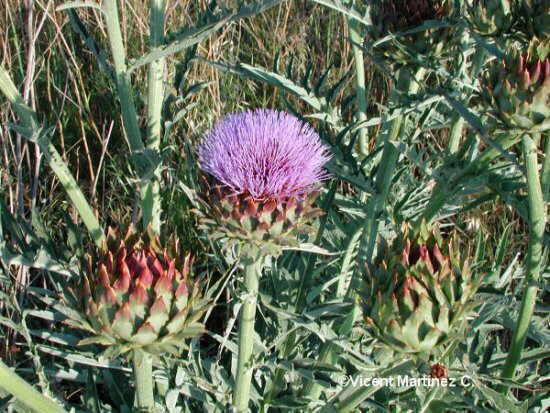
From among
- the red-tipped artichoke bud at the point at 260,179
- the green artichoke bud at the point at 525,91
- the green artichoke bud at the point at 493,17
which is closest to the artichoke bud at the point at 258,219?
the red-tipped artichoke bud at the point at 260,179

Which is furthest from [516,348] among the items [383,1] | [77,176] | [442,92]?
[77,176]

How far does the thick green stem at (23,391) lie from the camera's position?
3.09ft

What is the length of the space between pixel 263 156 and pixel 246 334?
1.00ft

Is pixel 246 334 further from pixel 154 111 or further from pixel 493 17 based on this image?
pixel 493 17

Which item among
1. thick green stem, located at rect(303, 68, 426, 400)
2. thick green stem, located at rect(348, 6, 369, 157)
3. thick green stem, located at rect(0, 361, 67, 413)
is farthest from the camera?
thick green stem, located at rect(348, 6, 369, 157)

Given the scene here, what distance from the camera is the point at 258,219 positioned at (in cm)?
109

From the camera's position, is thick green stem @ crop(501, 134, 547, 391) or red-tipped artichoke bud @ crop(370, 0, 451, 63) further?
red-tipped artichoke bud @ crop(370, 0, 451, 63)

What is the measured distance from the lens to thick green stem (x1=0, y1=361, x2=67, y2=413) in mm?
941

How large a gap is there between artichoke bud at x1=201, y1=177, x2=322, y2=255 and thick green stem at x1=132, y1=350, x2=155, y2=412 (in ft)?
0.75

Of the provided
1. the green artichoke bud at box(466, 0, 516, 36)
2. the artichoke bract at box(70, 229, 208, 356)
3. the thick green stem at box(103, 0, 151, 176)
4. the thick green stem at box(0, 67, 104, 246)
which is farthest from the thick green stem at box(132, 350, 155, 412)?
the green artichoke bud at box(466, 0, 516, 36)

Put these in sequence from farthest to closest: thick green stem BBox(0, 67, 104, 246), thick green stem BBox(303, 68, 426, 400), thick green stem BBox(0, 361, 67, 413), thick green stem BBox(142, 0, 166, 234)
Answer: thick green stem BBox(303, 68, 426, 400) < thick green stem BBox(142, 0, 166, 234) < thick green stem BBox(0, 67, 104, 246) < thick green stem BBox(0, 361, 67, 413)

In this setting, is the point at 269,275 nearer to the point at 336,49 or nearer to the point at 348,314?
the point at 348,314

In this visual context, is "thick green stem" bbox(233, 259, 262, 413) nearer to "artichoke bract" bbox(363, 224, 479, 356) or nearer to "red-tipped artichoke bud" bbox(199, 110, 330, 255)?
"red-tipped artichoke bud" bbox(199, 110, 330, 255)

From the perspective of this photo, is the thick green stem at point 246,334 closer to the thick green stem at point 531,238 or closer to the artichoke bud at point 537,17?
the thick green stem at point 531,238
